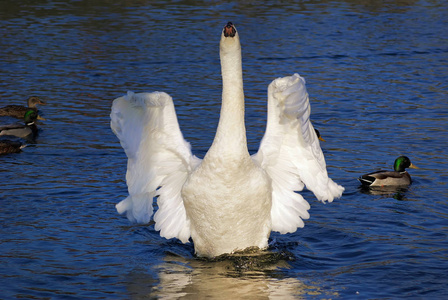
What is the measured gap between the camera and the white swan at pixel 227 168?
786cm

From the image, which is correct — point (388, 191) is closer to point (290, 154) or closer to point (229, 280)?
point (290, 154)

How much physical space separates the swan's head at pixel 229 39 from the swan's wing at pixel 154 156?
0.86 metres

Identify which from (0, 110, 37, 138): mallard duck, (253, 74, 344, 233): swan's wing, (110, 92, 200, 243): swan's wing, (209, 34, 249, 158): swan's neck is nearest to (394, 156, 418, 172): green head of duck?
(253, 74, 344, 233): swan's wing

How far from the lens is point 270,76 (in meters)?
18.2

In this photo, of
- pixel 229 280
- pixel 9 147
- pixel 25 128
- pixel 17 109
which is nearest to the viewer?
pixel 229 280

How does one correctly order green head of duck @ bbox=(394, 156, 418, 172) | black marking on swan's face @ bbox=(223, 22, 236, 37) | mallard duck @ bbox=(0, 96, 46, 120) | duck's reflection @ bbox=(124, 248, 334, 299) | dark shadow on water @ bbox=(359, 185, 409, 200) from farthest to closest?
mallard duck @ bbox=(0, 96, 46, 120) → green head of duck @ bbox=(394, 156, 418, 172) → dark shadow on water @ bbox=(359, 185, 409, 200) → duck's reflection @ bbox=(124, 248, 334, 299) → black marking on swan's face @ bbox=(223, 22, 236, 37)

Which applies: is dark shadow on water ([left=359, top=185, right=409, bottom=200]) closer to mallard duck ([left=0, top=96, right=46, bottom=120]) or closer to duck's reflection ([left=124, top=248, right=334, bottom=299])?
duck's reflection ([left=124, top=248, right=334, bottom=299])

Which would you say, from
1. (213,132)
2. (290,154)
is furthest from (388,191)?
(213,132)

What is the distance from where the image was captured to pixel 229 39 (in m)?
7.69

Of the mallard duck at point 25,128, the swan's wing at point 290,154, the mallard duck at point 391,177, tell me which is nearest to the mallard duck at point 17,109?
the mallard duck at point 25,128

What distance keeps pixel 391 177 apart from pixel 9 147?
678 cm

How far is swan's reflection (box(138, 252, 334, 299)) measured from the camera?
26.7 feet

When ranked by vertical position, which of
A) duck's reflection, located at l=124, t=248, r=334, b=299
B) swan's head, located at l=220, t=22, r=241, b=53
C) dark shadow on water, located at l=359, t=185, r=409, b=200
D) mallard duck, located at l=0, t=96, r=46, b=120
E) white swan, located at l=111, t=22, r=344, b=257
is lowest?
duck's reflection, located at l=124, t=248, r=334, b=299

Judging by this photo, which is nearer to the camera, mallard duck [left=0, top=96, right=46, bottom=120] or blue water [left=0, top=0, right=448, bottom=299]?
blue water [left=0, top=0, right=448, bottom=299]
